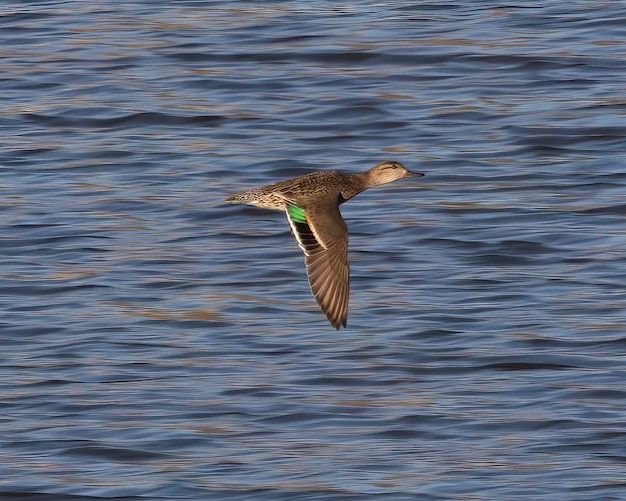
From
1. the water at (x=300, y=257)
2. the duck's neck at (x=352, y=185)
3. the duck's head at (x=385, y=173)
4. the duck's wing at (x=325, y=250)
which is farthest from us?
the duck's head at (x=385, y=173)

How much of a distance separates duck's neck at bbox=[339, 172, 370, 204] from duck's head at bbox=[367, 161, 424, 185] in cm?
6

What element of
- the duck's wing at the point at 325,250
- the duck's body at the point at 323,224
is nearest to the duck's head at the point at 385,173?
the duck's body at the point at 323,224

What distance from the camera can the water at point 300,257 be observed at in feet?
26.9

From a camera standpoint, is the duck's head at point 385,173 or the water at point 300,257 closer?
the water at point 300,257

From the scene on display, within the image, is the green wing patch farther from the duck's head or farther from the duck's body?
the duck's head

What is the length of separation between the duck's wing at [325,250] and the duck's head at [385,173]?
2.21 feet

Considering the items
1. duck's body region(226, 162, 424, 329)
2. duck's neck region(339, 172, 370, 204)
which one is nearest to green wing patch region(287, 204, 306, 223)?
duck's body region(226, 162, 424, 329)

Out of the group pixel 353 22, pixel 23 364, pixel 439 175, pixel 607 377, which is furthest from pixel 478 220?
pixel 353 22

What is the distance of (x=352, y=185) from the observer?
8891 millimetres

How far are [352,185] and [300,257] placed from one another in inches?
70.9

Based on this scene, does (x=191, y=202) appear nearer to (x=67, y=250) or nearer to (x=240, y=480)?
(x=67, y=250)

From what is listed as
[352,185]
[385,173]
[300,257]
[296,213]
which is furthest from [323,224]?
[300,257]

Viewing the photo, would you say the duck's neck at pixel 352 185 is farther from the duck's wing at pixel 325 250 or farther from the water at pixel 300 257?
the water at pixel 300 257

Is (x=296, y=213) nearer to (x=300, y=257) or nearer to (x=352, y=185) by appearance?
(x=352, y=185)
